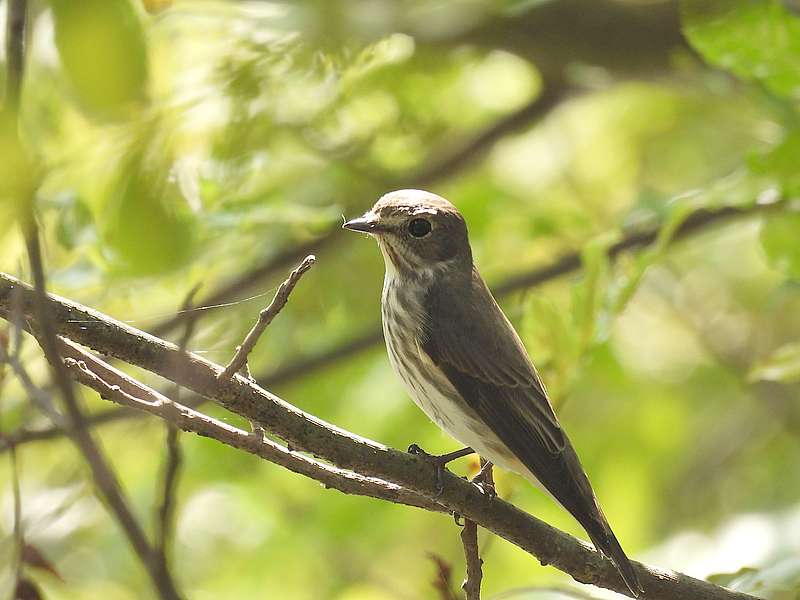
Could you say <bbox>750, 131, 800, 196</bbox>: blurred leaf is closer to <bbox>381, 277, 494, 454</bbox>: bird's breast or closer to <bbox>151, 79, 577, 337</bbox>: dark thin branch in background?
<bbox>381, 277, 494, 454</bbox>: bird's breast

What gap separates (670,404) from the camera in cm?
535

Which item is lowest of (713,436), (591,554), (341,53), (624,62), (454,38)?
(713,436)

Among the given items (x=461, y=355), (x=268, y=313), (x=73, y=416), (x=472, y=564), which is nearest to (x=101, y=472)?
(x=73, y=416)

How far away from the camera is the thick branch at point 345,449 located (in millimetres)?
1946

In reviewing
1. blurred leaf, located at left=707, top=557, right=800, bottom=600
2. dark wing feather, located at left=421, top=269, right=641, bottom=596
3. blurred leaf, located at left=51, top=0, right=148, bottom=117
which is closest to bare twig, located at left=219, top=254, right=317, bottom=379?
blurred leaf, located at left=51, top=0, right=148, bottom=117

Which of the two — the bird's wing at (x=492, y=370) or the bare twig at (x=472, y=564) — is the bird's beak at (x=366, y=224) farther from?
the bare twig at (x=472, y=564)

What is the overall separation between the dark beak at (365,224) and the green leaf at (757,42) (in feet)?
3.60

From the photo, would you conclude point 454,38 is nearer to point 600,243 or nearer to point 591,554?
point 600,243

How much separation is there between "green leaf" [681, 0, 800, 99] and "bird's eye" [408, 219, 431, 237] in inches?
41.1

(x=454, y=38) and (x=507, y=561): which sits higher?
(x=454, y=38)

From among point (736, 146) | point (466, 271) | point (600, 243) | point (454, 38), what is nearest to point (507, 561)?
point (466, 271)

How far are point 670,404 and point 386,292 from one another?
226cm

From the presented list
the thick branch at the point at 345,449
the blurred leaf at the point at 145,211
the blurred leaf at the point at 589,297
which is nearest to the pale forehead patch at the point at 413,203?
the blurred leaf at the point at 589,297

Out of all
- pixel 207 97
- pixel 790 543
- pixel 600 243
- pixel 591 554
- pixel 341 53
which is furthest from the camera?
pixel 790 543
